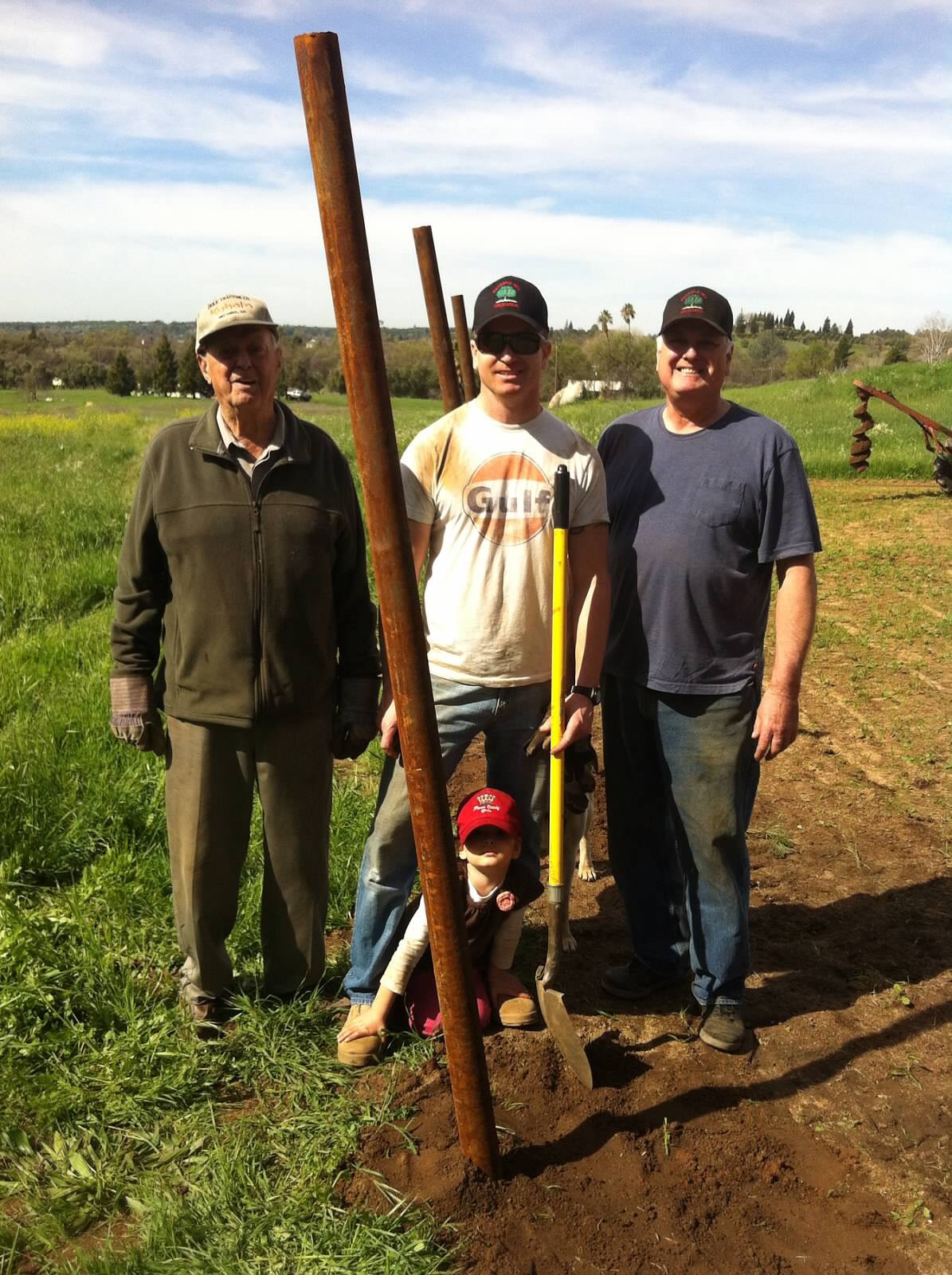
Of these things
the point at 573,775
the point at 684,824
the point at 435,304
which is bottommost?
the point at 684,824

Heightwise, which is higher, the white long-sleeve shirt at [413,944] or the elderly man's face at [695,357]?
the elderly man's face at [695,357]

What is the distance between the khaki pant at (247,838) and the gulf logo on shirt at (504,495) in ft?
2.78

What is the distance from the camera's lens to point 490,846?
10.5 feet

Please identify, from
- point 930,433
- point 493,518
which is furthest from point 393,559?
point 930,433

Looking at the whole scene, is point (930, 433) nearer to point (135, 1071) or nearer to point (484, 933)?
point (484, 933)

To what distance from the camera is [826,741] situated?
6.24m

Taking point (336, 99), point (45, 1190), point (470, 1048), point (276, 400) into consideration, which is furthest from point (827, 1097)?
point (336, 99)

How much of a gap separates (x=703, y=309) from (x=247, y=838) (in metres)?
2.17

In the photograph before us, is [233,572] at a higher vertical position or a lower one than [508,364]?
lower

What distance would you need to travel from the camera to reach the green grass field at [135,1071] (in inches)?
101

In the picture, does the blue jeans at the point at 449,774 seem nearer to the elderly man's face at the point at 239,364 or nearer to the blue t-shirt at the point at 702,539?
the blue t-shirt at the point at 702,539

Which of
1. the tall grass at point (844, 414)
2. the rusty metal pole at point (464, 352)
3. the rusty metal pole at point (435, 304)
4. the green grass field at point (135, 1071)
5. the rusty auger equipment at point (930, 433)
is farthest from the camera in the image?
the tall grass at point (844, 414)

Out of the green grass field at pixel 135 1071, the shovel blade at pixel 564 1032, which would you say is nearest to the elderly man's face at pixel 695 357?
the shovel blade at pixel 564 1032

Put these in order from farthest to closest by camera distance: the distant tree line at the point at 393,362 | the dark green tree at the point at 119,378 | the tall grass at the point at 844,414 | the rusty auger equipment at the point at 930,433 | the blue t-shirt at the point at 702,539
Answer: the dark green tree at the point at 119,378
the distant tree line at the point at 393,362
the tall grass at the point at 844,414
the rusty auger equipment at the point at 930,433
the blue t-shirt at the point at 702,539
